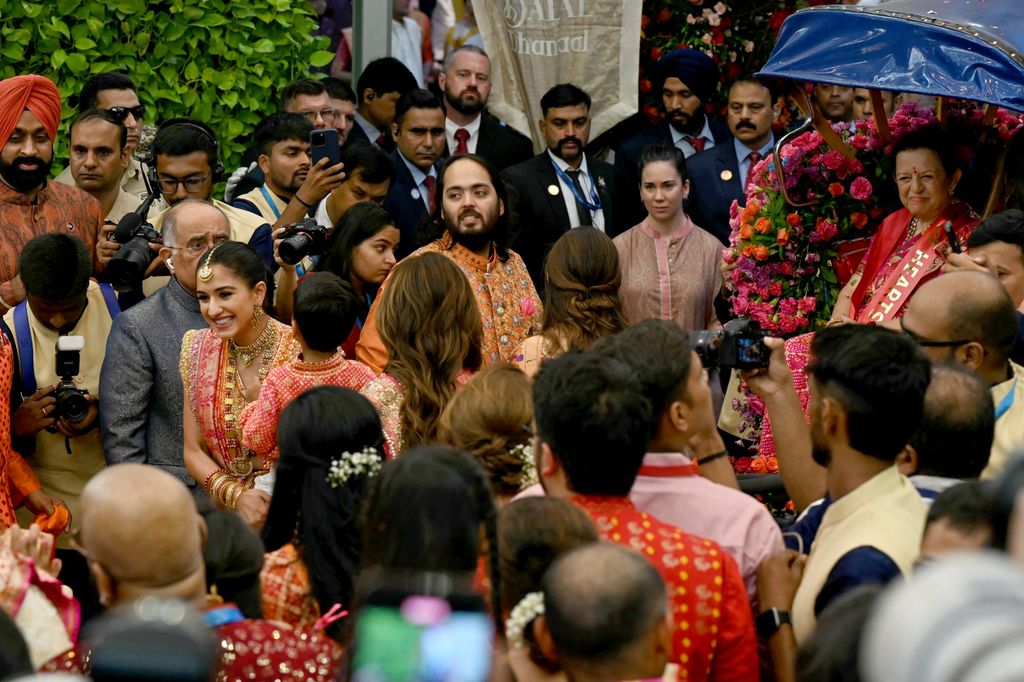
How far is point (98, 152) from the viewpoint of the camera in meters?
6.18

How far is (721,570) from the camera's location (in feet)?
9.64

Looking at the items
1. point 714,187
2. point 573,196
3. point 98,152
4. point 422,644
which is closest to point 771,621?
point 422,644

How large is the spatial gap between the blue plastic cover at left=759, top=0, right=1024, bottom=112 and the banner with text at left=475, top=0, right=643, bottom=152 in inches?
115

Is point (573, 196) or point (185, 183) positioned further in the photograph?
point (573, 196)

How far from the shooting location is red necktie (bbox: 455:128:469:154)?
323 inches

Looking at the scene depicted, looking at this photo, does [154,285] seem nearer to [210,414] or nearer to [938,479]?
[210,414]

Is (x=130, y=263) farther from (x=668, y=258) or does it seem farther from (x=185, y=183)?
(x=668, y=258)

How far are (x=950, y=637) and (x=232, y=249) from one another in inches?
159

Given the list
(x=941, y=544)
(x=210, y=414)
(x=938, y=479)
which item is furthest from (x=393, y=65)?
(x=941, y=544)

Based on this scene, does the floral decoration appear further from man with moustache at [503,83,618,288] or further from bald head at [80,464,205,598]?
bald head at [80,464,205,598]

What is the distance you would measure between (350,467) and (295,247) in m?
2.40

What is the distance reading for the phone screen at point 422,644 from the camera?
1.56m

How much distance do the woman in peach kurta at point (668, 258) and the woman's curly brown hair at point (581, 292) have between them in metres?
1.45

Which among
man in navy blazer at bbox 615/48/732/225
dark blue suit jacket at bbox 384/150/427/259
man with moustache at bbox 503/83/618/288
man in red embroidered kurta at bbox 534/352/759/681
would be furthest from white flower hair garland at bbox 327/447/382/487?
man in navy blazer at bbox 615/48/732/225
